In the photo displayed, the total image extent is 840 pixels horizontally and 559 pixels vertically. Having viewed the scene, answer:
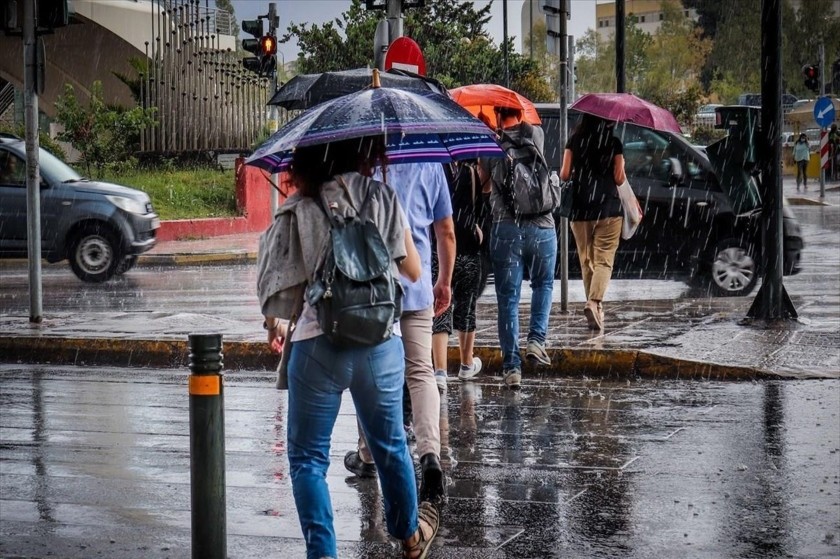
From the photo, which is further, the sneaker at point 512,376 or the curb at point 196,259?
the curb at point 196,259

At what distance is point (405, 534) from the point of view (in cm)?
512

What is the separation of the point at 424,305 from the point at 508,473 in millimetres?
1316

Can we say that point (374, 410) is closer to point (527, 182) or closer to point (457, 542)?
point (457, 542)

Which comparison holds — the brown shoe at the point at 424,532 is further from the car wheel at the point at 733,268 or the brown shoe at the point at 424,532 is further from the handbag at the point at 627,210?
the car wheel at the point at 733,268

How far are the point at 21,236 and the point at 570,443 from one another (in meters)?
13.0

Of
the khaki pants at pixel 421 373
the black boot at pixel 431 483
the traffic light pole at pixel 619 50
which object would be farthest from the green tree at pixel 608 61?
the black boot at pixel 431 483

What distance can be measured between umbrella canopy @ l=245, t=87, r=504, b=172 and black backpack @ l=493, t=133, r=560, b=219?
9.63ft

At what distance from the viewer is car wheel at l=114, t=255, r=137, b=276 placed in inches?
763

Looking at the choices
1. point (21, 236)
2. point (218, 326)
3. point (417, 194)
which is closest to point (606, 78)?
point (21, 236)

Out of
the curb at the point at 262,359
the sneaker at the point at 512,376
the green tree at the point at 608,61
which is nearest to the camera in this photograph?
the sneaker at the point at 512,376

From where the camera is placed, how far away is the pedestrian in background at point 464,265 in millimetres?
8430

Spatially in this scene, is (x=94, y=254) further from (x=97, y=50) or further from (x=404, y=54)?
(x=97, y=50)

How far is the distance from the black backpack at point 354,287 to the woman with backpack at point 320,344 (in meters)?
0.03

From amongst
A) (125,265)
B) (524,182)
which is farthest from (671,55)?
(524,182)
